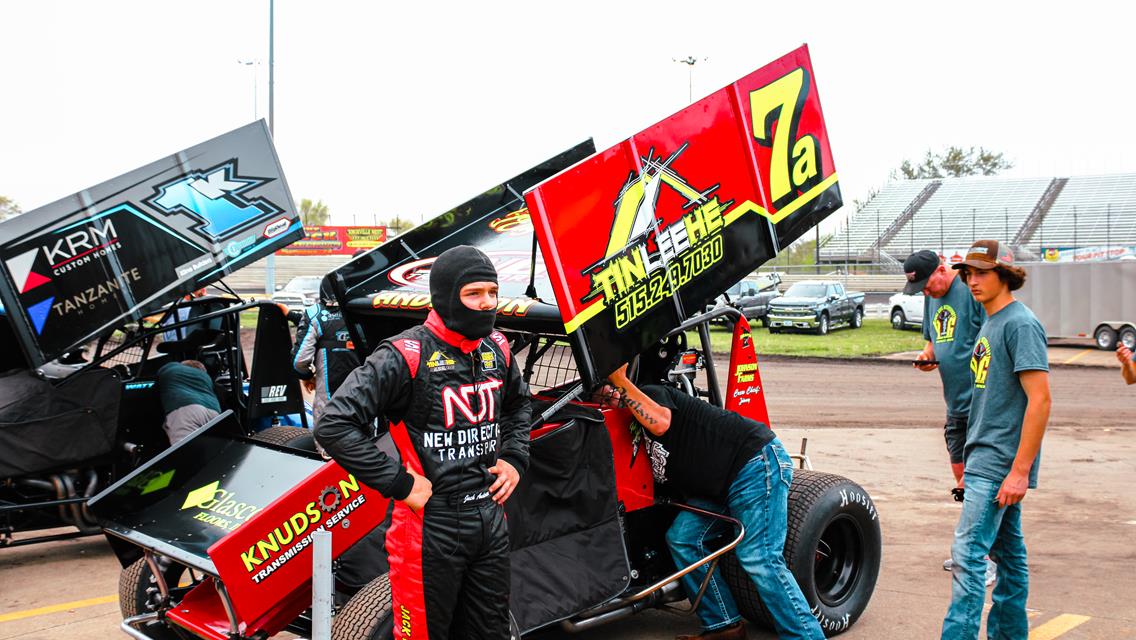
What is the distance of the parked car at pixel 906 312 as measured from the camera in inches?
1112

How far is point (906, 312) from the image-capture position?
28672mm

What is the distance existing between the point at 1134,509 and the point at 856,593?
380cm

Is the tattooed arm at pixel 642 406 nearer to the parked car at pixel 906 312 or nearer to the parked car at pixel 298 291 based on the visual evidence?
the parked car at pixel 906 312

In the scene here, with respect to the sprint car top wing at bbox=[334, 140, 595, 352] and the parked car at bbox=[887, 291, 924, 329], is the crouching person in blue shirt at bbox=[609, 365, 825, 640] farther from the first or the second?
the parked car at bbox=[887, 291, 924, 329]

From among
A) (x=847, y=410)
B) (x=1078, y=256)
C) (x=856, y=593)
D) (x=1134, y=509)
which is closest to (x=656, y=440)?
(x=856, y=593)

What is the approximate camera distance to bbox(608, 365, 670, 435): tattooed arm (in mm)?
4477

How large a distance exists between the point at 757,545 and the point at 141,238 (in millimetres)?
4384

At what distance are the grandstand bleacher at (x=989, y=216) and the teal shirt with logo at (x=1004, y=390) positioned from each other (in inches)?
1770

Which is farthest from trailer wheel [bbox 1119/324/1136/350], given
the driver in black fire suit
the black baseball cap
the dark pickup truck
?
the driver in black fire suit

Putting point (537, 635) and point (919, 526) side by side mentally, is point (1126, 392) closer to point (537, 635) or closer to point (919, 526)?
point (919, 526)

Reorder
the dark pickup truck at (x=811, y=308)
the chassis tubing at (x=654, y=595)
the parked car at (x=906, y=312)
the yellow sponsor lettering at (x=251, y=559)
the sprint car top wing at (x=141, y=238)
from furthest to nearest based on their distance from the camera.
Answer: the parked car at (x=906, y=312) → the dark pickup truck at (x=811, y=308) → the sprint car top wing at (x=141, y=238) → the chassis tubing at (x=654, y=595) → the yellow sponsor lettering at (x=251, y=559)

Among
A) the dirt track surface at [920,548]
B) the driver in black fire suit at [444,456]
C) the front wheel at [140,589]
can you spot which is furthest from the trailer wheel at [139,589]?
the driver in black fire suit at [444,456]

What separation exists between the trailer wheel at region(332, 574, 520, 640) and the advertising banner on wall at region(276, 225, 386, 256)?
203 feet

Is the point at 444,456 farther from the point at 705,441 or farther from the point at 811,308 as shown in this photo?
the point at 811,308
